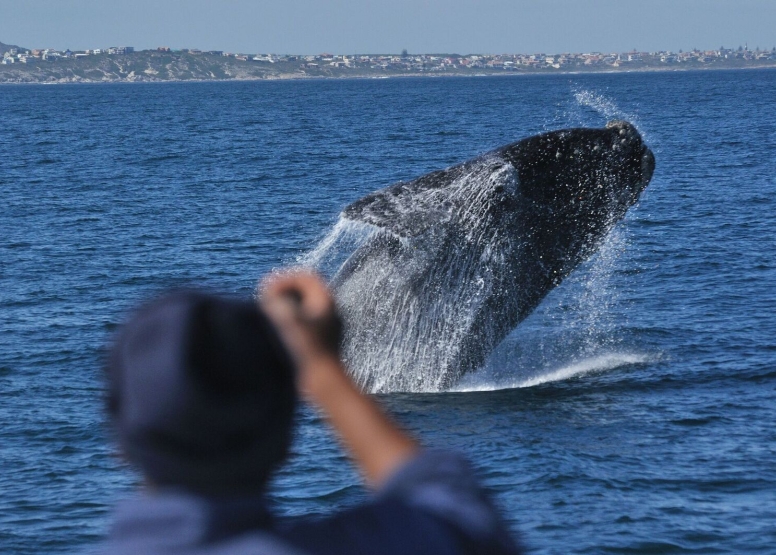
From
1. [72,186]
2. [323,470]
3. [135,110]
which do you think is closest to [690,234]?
[323,470]

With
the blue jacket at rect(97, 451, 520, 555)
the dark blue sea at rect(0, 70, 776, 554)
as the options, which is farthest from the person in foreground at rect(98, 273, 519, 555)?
the dark blue sea at rect(0, 70, 776, 554)

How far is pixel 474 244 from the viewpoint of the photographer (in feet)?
37.8

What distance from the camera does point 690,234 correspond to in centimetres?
2633

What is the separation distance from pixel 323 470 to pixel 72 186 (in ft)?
100

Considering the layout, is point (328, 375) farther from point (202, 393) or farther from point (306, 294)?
point (202, 393)

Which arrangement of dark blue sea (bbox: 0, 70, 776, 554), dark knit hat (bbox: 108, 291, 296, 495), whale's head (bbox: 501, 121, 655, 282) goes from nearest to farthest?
dark knit hat (bbox: 108, 291, 296, 495) → dark blue sea (bbox: 0, 70, 776, 554) → whale's head (bbox: 501, 121, 655, 282)

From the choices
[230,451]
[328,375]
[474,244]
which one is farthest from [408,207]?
[230,451]

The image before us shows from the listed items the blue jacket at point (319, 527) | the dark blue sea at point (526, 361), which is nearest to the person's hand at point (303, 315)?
the blue jacket at point (319, 527)

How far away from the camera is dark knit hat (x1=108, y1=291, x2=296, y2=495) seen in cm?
174

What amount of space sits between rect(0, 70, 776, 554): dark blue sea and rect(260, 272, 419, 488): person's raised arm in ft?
1.51

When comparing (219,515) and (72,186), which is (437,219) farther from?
(72,186)

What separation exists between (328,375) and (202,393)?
0.28 metres

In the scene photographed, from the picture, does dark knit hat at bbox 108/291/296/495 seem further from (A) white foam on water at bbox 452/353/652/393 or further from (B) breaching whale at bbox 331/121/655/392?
(A) white foam on water at bbox 452/353/652/393

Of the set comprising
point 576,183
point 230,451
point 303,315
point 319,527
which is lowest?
point 576,183
